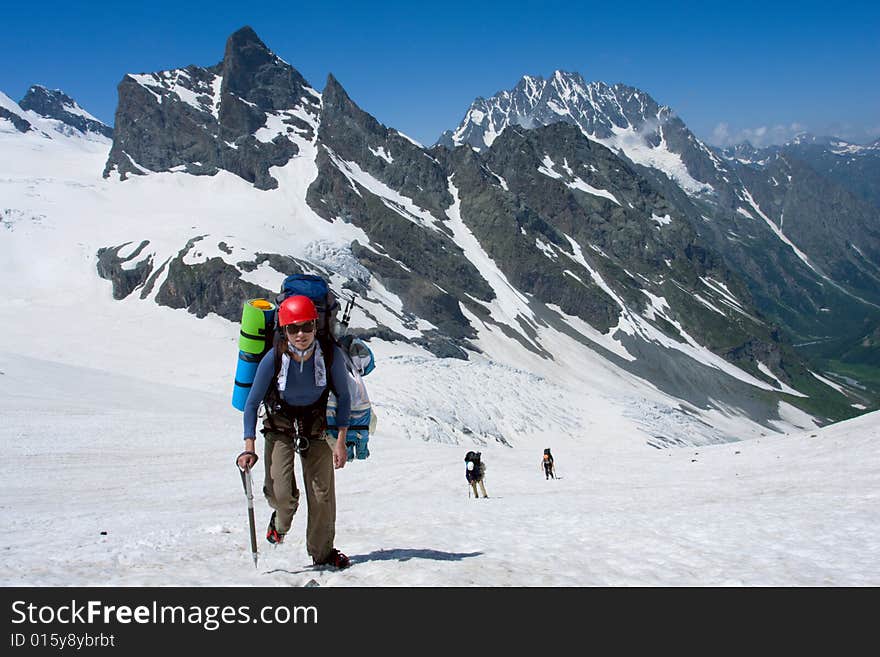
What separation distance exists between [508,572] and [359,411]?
2589 millimetres

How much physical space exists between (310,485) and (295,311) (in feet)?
6.82

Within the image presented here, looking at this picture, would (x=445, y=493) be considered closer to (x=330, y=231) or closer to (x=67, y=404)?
(x=67, y=404)

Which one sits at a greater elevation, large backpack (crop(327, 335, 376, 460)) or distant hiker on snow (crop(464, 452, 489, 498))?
large backpack (crop(327, 335, 376, 460))

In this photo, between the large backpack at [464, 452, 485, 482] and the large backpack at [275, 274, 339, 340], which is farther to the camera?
the large backpack at [464, 452, 485, 482]

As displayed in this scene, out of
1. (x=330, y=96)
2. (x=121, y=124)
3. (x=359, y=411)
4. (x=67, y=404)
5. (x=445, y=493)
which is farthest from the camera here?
(x=330, y=96)

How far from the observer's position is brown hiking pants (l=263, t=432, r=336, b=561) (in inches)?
288

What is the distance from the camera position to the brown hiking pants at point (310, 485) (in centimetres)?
732

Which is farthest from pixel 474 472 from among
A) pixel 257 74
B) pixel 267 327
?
pixel 257 74

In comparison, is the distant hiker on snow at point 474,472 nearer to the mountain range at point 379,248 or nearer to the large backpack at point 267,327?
the large backpack at point 267,327

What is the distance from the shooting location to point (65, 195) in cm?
14475

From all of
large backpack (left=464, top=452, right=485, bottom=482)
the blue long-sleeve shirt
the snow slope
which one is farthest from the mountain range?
the blue long-sleeve shirt

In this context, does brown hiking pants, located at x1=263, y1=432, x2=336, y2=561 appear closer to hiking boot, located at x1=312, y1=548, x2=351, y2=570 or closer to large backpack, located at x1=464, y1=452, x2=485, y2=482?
hiking boot, located at x1=312, y1=548, x2=351, y2=570

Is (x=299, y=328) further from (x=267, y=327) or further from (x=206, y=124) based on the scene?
(x=206, y=124)
